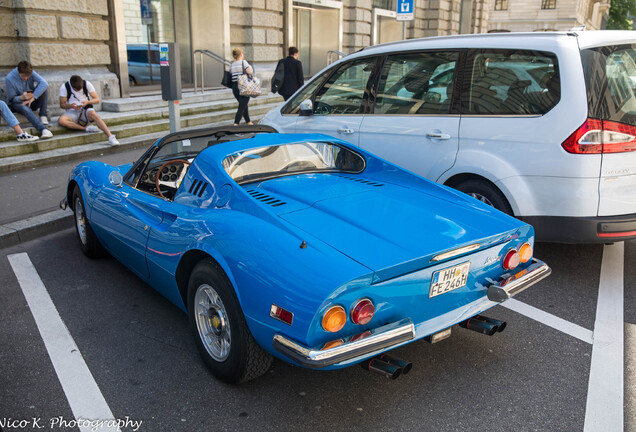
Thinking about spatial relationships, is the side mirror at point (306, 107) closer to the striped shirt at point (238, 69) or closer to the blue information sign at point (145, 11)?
the striped shirt at point (238, 69)

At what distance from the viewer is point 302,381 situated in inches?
124

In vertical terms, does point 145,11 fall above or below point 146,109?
above

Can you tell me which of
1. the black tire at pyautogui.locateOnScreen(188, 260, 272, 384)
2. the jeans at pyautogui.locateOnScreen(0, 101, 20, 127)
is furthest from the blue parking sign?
the black tire at pyautogui.locateOnScreen(188, 260, 272, 384)

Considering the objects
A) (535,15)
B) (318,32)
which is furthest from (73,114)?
(535,15)

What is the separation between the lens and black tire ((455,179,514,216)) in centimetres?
459

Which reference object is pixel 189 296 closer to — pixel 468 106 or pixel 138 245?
pixel 138 245

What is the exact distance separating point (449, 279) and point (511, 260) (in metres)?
0.53

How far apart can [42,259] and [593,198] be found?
466cm

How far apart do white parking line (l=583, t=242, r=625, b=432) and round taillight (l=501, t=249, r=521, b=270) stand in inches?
30.5

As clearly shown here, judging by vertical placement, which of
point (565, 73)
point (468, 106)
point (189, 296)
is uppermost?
point (565, 73)

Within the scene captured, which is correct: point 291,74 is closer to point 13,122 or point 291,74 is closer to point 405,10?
point 405,10

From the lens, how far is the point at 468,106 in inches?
192

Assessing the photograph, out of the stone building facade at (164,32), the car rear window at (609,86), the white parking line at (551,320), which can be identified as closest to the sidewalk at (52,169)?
the stone building facade at (164,32)

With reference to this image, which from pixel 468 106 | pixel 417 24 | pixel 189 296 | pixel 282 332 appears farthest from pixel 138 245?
pixel 417 24
